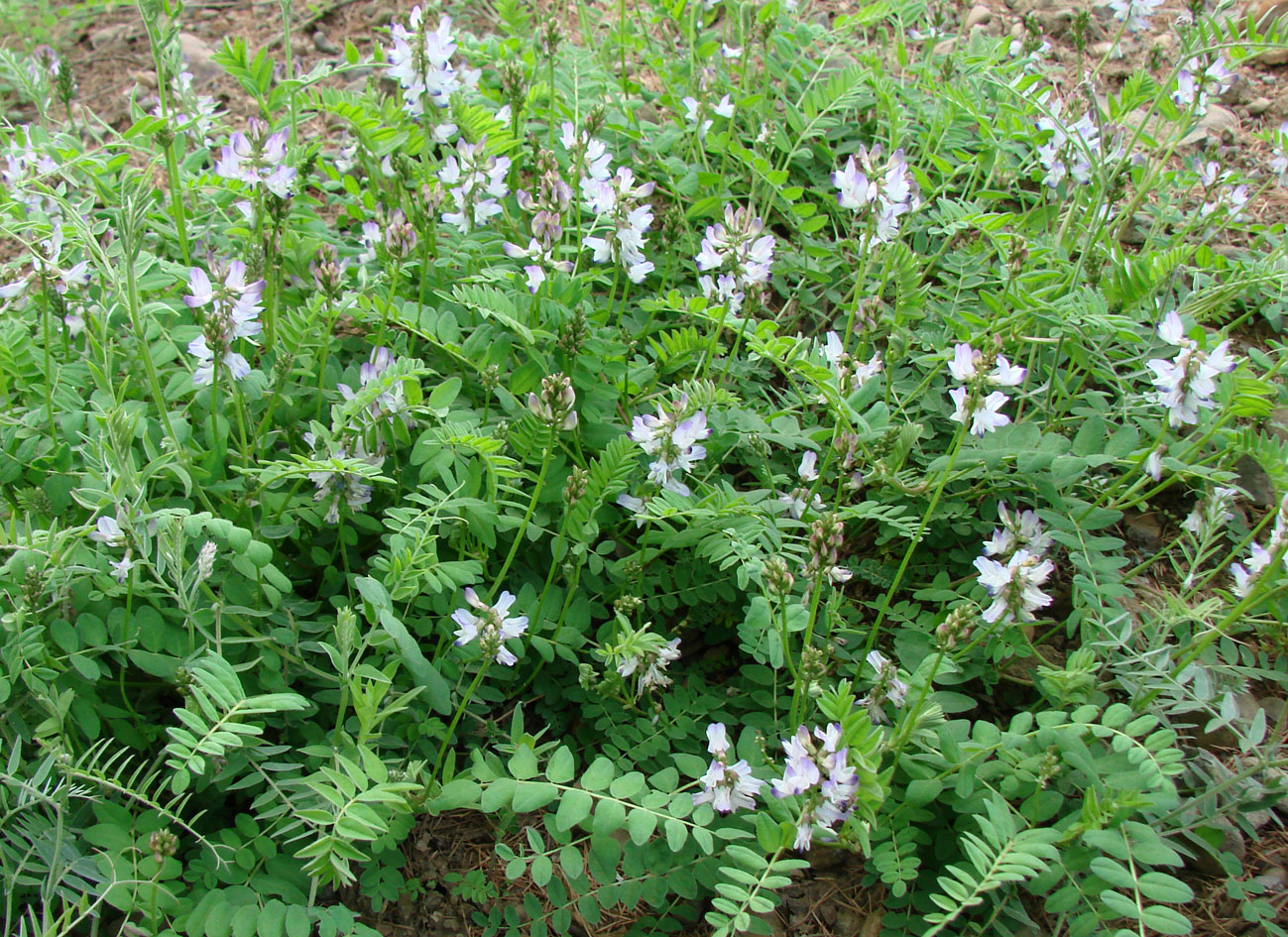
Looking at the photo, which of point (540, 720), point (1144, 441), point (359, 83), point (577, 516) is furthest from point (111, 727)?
point (359, 83)

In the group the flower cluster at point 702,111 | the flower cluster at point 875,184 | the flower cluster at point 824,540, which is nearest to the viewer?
the flower cluster at point 824,540

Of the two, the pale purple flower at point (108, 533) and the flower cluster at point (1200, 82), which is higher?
the flower cluster at point (1200, 82)

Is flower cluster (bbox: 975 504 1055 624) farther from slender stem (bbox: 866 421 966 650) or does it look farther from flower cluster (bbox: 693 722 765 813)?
flower cluster (bbox: 693 722 765 813)

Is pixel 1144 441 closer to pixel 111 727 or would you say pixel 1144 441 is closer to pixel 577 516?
pixel 577 516

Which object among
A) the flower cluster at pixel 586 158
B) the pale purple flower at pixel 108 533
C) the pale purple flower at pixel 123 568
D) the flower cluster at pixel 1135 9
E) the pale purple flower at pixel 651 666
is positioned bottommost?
the pale purple flower at pixel 123 568

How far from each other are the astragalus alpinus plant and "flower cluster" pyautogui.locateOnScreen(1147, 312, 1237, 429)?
15mm

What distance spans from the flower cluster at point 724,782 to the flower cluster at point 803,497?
0.74 metres

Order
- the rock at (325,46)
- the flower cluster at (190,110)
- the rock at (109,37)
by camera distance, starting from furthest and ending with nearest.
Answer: the rock at (109,37), the rock at (325,46), the flower cluster at (190,110)

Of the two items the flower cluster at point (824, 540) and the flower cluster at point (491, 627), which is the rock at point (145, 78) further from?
the flower cluster at point (824, 540)

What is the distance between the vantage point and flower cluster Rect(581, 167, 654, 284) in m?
2.72

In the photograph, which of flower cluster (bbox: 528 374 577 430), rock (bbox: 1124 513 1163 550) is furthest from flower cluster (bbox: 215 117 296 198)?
rock (bbox: 1124 513 1163 550)

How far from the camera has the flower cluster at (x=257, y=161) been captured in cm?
251

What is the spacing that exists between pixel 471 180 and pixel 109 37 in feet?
12.6

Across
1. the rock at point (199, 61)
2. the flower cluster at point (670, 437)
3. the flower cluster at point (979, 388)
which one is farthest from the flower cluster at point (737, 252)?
the rock at point (199, 61)
